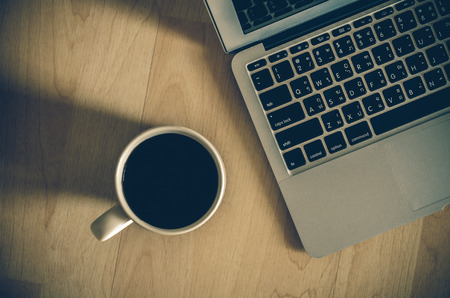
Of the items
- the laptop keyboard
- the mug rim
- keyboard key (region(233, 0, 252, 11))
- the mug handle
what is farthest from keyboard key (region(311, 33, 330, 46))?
the mug handle

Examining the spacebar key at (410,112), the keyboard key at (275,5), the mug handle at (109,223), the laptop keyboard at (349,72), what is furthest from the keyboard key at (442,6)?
the mug handle at (109,223)

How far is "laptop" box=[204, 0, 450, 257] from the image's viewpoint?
45 cm

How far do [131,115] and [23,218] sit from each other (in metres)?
0.22

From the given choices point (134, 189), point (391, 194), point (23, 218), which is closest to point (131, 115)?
point (134, 189)

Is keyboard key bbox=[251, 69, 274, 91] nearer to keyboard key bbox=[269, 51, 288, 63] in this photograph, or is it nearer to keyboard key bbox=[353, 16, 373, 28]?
keyboard key bbox=[269, 51, 288, 63]

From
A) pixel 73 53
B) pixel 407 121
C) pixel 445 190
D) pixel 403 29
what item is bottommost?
pixel 445 190

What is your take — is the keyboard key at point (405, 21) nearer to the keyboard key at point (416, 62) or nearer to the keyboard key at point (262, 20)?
the keyboard key at point (416, 62)

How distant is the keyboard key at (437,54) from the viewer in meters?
0.45

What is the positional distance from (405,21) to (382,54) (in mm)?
54

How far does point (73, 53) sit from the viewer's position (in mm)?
491

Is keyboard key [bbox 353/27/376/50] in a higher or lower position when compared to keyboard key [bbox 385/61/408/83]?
higher

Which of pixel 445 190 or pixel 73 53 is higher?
pixel 73 53

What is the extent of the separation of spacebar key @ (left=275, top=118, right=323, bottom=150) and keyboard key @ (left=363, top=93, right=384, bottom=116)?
0.23 ft

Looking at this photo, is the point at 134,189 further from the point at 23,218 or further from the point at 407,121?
the point at 407,121
